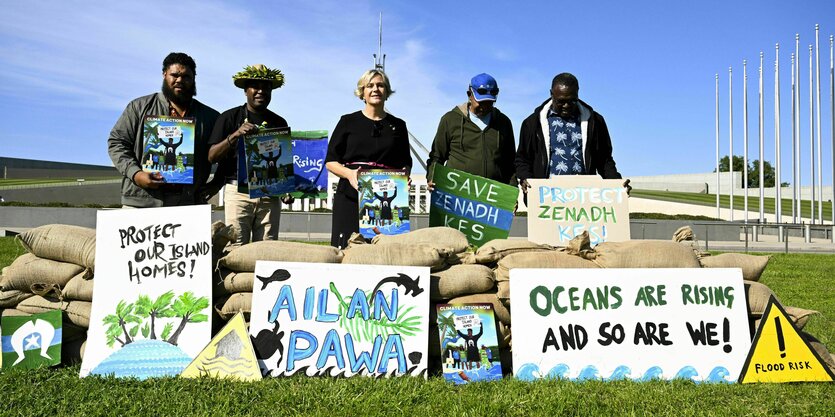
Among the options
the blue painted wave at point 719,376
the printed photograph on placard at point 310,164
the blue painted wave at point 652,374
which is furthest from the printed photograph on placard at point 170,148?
the blue painted wave at point 719,376

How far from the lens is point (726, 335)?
3.34m

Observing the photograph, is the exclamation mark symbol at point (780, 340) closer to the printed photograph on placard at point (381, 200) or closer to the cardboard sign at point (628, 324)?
the cardboard sign at point (628, 324)

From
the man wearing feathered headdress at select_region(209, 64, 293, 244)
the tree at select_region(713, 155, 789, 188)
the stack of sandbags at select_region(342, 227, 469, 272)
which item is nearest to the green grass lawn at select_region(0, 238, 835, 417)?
the stack of sandbags at select_region(342, 227, 469, 272)

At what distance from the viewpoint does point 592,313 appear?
10.8ft

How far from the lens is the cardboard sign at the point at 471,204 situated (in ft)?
15.2

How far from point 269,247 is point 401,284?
0.75m

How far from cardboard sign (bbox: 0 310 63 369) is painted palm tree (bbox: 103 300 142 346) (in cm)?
27

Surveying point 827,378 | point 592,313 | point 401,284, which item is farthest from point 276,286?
point 827,378

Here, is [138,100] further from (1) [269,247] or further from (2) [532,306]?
(2) [532,306]

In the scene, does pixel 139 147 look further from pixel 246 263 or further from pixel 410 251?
pixel 410 251

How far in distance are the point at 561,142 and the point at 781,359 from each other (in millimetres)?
2070

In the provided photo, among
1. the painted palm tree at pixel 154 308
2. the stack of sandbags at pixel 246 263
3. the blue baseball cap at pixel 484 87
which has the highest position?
the blue baseball cap at pixel 484 87

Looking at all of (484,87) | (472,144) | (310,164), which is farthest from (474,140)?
(310,164)

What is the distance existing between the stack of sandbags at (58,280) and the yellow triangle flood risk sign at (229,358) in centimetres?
76
